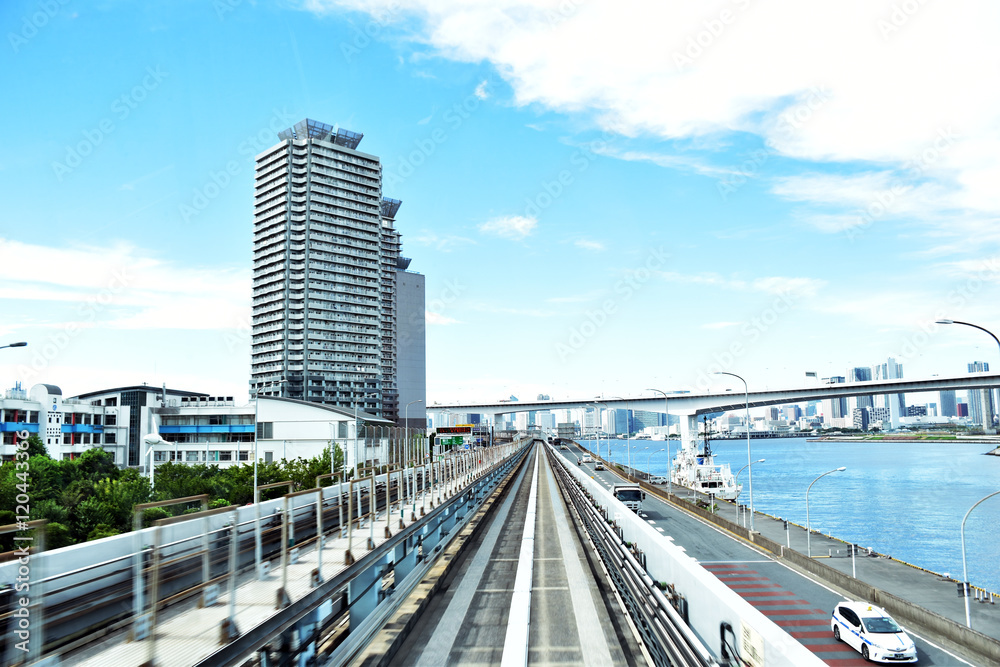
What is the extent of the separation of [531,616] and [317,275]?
13182 centimetres

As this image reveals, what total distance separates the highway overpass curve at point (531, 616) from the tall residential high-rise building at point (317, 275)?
116984 mm

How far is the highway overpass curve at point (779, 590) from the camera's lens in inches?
775

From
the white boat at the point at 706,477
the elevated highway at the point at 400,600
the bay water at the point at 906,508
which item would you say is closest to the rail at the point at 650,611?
the elevated highway at the point at 400,600

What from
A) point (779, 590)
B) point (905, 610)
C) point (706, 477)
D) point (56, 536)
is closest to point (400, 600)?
point (56, 536)

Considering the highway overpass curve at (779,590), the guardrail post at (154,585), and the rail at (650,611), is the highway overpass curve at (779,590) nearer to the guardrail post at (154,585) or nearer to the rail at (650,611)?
the rail at (650,611)

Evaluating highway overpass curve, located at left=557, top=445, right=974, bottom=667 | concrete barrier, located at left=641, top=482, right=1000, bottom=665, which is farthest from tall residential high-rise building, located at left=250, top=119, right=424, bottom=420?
concrete barrier, located at left=641, top=482, right=1000, bottom=665

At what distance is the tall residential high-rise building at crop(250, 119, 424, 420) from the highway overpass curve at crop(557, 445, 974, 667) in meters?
106

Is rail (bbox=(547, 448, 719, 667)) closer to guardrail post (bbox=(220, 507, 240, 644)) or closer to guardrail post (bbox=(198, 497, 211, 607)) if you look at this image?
guardrail post (bbox=(220, 507, 240, 644))

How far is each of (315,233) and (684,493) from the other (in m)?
100

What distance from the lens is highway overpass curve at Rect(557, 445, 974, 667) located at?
19.7 metres

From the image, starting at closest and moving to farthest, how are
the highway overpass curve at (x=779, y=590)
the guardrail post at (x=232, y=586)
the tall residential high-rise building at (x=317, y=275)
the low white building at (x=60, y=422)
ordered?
the guardrail post at (x=232, y=586), the highway overpass curve at (x=779, y=590), the low white building at (x=60, y=422), the tall residential high-rise building at (x=317, y=275)

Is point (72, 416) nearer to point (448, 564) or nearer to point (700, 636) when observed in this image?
point (448, 564)

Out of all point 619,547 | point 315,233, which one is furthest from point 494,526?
point 315,233

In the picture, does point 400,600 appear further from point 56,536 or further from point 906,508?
point 906,508
